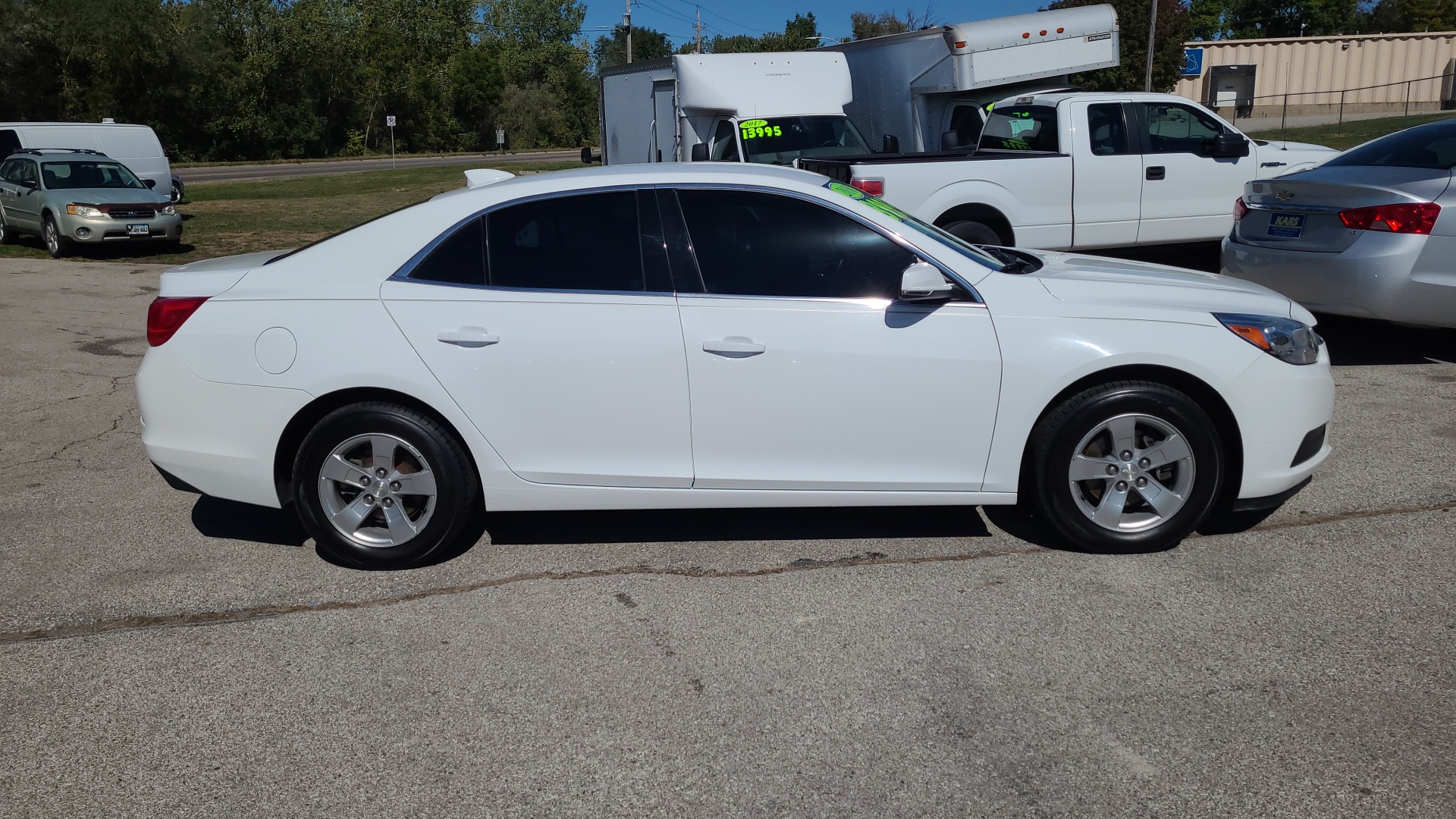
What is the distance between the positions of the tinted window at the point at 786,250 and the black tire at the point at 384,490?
50.6 inches

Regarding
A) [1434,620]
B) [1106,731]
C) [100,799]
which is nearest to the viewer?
[100,799]

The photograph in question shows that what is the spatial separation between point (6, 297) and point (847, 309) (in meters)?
12.4

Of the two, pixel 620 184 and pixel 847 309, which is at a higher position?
pixel 620 184

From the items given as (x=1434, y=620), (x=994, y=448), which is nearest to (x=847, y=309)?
(x=994, y=448)

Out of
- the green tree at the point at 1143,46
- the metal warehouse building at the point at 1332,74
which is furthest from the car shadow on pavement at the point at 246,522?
the metal warehouse building at the point at 1332,74

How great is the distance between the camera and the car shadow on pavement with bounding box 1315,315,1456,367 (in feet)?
27.7

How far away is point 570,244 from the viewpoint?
15.6ft

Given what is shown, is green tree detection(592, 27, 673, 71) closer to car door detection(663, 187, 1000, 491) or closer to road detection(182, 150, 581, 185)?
road detection(182, 150, 581, 185)

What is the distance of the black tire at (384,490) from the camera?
15.4 feet

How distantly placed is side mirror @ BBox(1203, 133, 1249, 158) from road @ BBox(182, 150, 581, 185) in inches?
1419

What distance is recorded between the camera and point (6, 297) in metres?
13.3

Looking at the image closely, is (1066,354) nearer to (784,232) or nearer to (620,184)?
(784,232)

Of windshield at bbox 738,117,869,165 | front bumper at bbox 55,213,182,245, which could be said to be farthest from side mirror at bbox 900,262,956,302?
front bumper at bbox 55,213,182,245

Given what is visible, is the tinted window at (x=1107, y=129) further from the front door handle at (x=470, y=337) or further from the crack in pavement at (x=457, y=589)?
the front door handle at (x=470, y=337)
